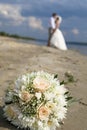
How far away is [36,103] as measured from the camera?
612cm

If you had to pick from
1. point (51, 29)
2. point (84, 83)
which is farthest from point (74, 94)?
point (51, 29)

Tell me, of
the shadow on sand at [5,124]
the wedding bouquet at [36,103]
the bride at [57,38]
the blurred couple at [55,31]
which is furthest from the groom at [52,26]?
the wedding bouquet at [36,103]

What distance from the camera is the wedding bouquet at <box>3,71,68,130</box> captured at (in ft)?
20.0

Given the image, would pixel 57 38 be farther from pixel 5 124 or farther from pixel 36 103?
pixel 36 103

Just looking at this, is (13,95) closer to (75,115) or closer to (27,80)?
(27,80)

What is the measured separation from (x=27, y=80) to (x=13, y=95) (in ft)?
0.92

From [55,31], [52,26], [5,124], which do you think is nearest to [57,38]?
[55,31]

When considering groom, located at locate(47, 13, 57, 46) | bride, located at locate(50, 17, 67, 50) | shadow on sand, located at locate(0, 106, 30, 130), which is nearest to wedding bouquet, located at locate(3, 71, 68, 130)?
shadow on sand, located at locate(0, 106, 30, 130)

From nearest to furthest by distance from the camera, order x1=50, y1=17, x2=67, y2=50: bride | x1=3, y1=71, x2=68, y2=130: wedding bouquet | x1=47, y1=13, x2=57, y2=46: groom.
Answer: x1=3, y1=71, x2=68, y2=130: wedding bouquet < x1=47, y1=13, x2=57, y2=46: groom < x1=50, y1=17, x2=67, y2=50: bride

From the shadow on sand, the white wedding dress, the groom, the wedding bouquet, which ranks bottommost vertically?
the white wedding dress

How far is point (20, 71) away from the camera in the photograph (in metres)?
11.8

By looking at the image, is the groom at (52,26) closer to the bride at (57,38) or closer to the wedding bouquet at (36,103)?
the bride at (57,38)

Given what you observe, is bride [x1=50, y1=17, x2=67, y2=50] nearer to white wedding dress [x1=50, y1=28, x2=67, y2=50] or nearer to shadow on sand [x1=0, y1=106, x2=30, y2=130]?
white wedding dress [x1=50, y1=28, x2=67, y2=50]

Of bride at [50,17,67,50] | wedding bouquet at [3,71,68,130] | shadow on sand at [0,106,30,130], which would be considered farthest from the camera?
bride at [50,17,67,50]
